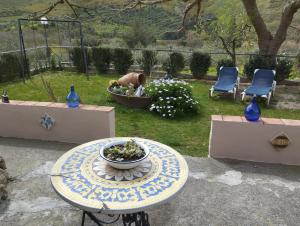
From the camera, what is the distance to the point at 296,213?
309cm

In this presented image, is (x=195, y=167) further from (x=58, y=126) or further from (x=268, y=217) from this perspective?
(x=58, y=126)

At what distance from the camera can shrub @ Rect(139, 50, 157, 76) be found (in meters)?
10.7

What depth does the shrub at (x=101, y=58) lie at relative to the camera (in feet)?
36.1

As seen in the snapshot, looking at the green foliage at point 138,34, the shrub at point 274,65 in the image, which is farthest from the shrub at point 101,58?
the green foliage at point 138,34

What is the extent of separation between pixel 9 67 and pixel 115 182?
8.51 metres

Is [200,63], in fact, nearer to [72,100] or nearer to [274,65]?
[274,65]

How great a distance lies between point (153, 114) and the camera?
22.1ft

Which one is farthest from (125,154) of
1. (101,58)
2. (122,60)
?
(101,58)

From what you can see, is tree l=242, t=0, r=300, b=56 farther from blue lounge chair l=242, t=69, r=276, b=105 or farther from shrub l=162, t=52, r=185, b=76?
shrub l=162, t=52, r=185, b=76

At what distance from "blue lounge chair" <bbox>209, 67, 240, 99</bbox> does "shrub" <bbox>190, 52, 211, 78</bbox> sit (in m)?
1.63

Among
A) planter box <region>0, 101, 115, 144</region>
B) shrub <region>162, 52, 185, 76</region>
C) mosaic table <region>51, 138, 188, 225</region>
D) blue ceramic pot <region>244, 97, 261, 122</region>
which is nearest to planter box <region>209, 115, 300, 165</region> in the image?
blue ceramic pot <region>244, 97, 261, 122</region>

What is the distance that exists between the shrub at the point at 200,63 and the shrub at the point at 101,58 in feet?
10.2

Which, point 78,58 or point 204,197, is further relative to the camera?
point 78,58

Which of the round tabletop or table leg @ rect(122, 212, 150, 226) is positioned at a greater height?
the round tabletop
